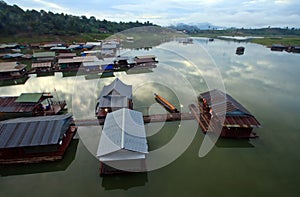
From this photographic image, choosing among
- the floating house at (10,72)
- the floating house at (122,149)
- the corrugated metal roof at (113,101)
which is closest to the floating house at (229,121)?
the floating house at (122,149)

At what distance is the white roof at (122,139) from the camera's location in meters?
10.1

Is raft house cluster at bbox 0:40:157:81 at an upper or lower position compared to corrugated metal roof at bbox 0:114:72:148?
upper

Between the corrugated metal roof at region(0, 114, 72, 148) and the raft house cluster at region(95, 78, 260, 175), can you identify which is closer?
the raft house cluster at region(95, 78, 260, 175)

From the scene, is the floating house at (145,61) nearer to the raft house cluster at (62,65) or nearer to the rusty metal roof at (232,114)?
the raft house cluster at (62,65)

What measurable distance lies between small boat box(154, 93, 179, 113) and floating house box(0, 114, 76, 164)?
1044 centimetres

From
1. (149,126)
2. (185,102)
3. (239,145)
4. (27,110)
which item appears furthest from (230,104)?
(27,110)

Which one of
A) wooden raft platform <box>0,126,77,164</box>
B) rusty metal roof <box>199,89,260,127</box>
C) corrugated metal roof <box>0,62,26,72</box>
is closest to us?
wooden raft platform <box>0,126,77,164</box>

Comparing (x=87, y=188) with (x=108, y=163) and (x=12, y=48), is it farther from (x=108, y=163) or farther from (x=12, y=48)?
(x=12, y=48)

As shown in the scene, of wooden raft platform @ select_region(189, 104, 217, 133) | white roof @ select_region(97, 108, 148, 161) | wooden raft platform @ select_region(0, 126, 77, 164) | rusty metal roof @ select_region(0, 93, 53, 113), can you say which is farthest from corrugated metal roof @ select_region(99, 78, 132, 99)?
wooden raft platform @ select_region(0, 126, 77, 164)

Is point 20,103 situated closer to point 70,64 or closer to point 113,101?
point 113,101

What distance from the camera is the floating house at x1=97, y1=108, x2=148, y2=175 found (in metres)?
10.1

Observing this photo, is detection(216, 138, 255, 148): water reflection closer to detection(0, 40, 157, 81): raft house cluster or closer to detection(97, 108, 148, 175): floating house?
detection(97, 108, 148, 175): floating house

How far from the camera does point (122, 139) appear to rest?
413 inches

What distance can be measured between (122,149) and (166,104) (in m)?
9.82
